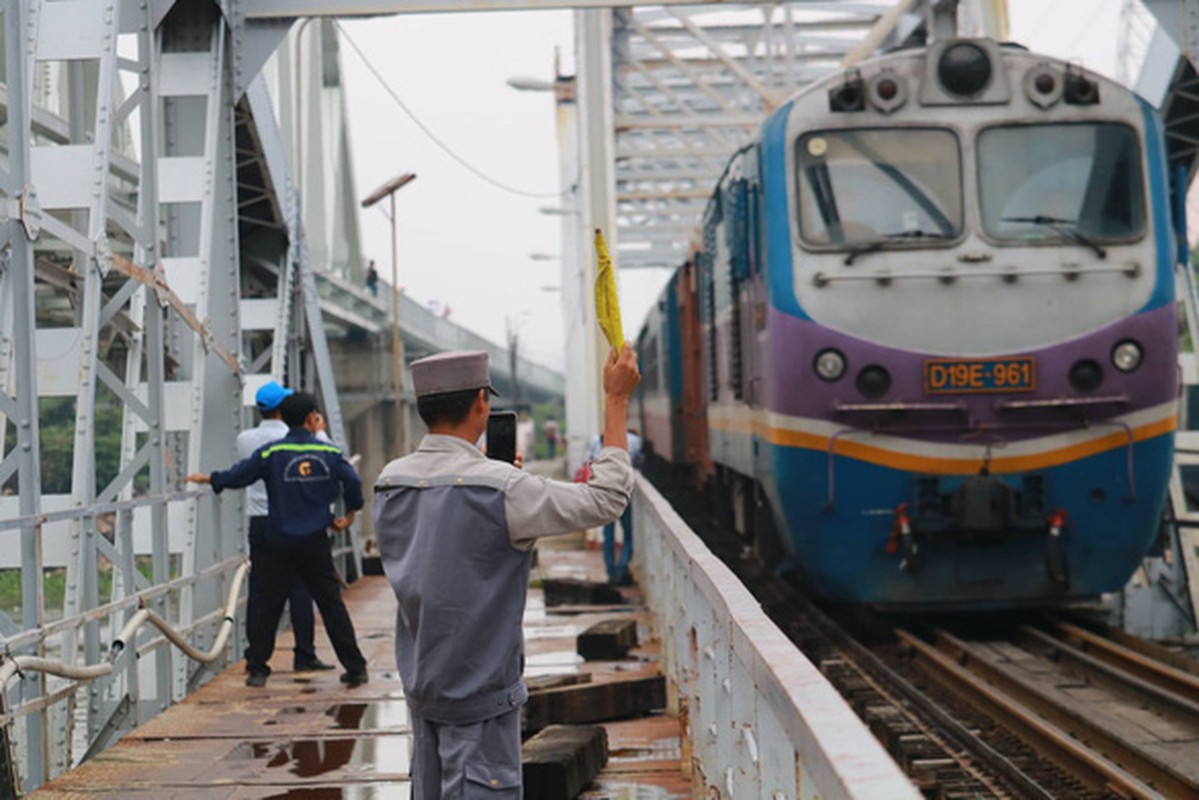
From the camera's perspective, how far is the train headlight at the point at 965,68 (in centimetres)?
1084

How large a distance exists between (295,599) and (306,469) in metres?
1.24

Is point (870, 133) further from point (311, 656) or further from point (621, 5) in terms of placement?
point (311, 656)

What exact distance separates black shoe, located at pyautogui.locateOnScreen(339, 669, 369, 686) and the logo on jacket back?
123 centimetres

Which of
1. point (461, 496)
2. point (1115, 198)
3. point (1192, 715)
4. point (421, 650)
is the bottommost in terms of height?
point (1192, 715)

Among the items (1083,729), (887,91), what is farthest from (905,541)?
(887,91)

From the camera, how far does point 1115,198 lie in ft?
34.9

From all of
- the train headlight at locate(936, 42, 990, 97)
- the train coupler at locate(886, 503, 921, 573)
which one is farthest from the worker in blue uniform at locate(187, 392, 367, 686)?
the train headlight at locate(936, 42, 990, 97)

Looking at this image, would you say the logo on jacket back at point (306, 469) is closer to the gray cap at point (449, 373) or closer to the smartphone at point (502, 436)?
the smartphone at point (502, 436)

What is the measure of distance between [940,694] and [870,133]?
3677 mm

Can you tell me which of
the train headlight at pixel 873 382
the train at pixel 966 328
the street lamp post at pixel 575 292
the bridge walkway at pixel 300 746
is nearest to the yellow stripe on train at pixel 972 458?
the train at pixel 966 328

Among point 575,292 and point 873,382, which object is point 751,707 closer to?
point 873,382

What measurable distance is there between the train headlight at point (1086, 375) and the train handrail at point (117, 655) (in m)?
5.33

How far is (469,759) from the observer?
167 inches

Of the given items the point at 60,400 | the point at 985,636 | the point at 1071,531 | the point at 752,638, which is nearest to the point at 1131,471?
the point at 1071,531
